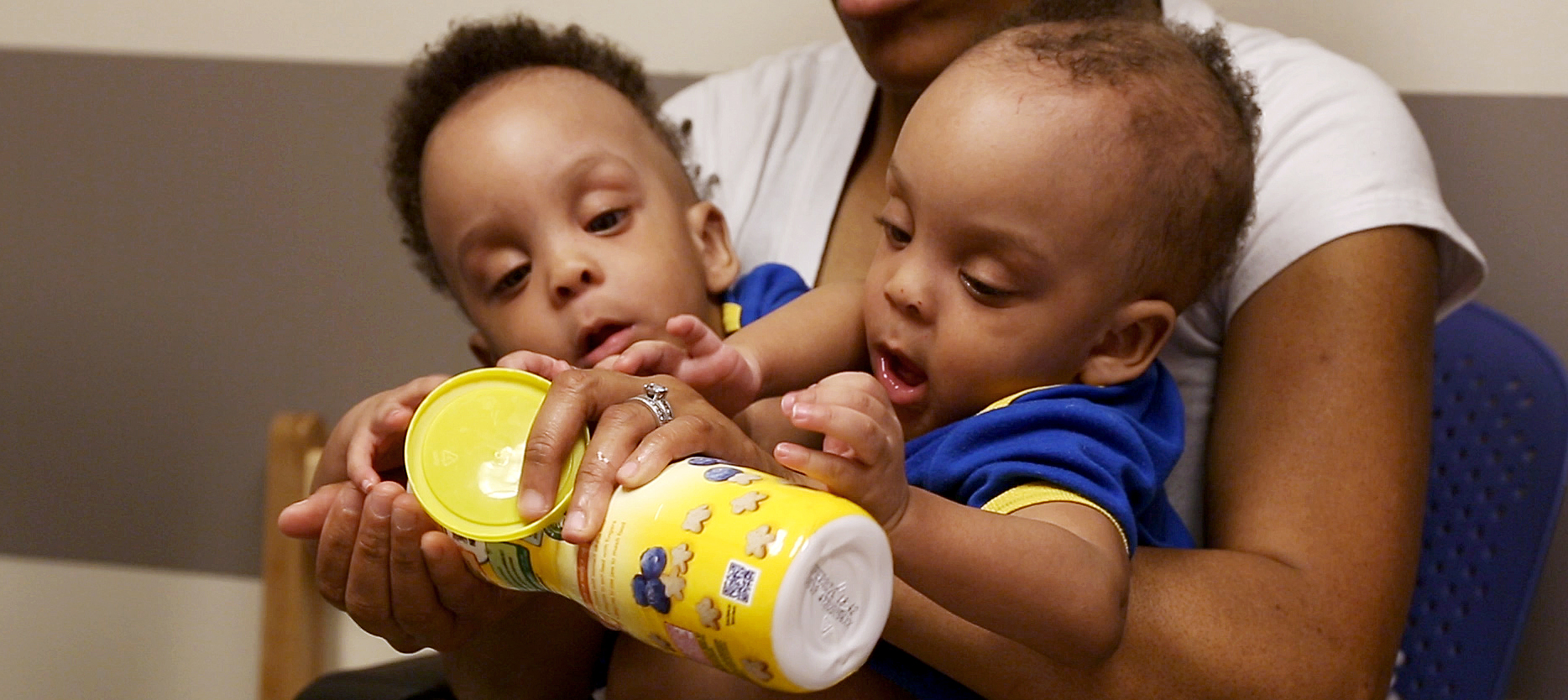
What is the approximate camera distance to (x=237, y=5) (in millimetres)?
2141

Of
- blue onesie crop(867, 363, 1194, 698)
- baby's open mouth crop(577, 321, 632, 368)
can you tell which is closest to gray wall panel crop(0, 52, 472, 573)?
baby's open mouth crop(577, 321, 632, 368)

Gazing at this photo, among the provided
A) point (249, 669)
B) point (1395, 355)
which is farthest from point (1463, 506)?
point (249, 669)

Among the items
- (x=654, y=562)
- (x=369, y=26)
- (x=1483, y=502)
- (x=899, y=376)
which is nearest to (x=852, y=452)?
(x=654, y=562)

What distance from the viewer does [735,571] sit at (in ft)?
2.14

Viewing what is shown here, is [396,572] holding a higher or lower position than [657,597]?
lower

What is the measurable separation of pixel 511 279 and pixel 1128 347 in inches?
23.5

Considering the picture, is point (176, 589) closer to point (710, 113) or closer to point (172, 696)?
point (172, 696)

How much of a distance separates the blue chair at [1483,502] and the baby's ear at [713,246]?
2.68 ft

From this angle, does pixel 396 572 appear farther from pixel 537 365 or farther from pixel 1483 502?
pixel 1483 502

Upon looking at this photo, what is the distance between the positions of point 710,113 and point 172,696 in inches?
62.0

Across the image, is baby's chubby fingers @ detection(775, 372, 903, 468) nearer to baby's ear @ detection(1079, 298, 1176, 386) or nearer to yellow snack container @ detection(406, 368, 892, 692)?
yellow snack container @ detection(406, 368, 892, 692)

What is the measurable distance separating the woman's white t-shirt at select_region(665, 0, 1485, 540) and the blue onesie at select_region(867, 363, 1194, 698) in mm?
194

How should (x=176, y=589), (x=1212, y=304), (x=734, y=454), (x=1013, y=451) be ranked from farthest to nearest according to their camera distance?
(x=176, y=589) < (x=1212, y=304) < (x=1013, y=451) < (x=734, y=454)

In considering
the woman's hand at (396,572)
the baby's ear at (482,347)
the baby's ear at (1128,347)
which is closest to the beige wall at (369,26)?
the baby's ear at (482,347)
